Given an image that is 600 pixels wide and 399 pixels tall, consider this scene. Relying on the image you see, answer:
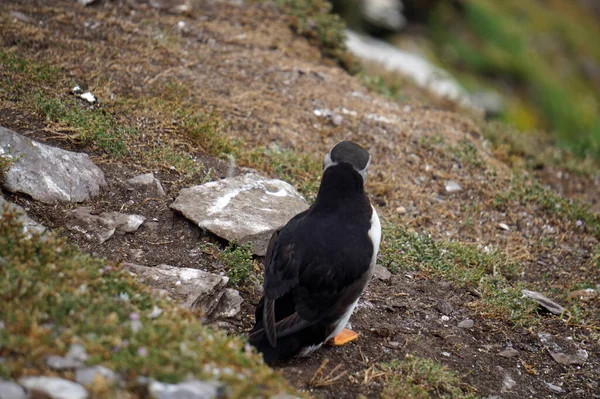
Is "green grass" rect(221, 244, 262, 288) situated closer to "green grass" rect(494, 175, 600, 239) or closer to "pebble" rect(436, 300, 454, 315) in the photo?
"pebble" rect(436, 300, 454, 315)

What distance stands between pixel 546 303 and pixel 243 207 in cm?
289

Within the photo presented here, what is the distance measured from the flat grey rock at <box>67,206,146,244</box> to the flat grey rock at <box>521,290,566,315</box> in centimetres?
357

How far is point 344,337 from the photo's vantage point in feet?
17.3

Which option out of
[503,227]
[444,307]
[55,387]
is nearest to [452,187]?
[503,227]

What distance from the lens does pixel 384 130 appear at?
8539 millimetres

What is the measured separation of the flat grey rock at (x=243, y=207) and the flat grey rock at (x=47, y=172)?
2.55 feet

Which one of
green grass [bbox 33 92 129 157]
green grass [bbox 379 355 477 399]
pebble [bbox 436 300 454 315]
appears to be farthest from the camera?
green grass [bbox 33 92 129 157]

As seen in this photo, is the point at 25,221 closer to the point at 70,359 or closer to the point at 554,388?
the point at 70,359

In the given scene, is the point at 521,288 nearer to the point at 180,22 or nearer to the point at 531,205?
the point at 531,205

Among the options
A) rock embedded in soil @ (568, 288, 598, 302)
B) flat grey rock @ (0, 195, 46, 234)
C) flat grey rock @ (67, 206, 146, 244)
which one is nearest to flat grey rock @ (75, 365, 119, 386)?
flat grey rock @ (0, 195, 46, 234)

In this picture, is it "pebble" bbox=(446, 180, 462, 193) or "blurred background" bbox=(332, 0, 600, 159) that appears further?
"blurred background" bbox=(332, 0, 600, 159)

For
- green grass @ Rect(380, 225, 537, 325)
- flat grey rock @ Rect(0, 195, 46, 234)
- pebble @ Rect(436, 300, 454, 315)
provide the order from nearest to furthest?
flat grey rock @ Rect(0, 195, 46, 234)
pebble @ Rect(436, 300, 454, 315)
green grass @ Rect(380, 225, 537, 325)

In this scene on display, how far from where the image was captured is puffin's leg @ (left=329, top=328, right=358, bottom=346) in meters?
5.19

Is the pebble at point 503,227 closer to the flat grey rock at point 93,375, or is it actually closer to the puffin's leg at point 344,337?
the puffin's leg at point 344,337
